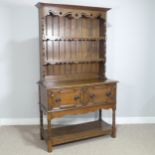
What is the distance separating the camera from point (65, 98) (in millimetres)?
2799

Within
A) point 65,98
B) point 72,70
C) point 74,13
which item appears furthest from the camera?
point 72,70

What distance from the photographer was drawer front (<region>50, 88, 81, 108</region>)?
2.74 metres

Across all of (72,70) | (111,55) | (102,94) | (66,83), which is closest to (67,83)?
(66,83)

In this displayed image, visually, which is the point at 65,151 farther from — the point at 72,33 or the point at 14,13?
the point at 14,13

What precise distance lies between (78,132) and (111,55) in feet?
4.48

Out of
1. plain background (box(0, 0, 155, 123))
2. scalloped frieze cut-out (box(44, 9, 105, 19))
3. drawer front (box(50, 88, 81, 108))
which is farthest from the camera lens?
plain background (box(0, 0, 155, 123))

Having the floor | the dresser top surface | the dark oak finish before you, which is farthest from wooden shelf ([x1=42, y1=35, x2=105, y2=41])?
the floor

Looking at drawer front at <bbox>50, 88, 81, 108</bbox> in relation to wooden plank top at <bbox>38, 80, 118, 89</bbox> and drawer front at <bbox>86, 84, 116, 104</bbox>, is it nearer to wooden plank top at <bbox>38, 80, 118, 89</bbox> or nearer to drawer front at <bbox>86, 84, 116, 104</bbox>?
wooden plank top at <bbox>38, 80, 118, 89</bbox>

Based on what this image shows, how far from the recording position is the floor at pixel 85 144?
2773 millimetres

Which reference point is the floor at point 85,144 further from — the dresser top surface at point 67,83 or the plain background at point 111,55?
the dresser top surface at point 67,83

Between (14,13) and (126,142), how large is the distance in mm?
2490

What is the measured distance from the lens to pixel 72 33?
3.22 meters

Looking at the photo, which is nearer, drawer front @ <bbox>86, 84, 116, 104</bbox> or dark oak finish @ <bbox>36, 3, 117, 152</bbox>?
dark oak finish @ <bbox>36, 3, 117, 152</bbox>

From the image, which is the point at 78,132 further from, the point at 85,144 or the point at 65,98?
the point at 65,98
